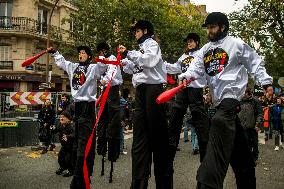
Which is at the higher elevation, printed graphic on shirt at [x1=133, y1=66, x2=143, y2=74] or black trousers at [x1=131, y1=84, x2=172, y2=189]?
printed graphic on shirt at [x1=133, y1=66, x2=143, y2=74]

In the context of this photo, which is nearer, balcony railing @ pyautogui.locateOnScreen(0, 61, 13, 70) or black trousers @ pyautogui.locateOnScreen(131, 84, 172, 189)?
black trousers @ pyautogui.locateOnScreen(131, 84, 172, 189)

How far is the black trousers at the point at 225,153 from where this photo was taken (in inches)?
175

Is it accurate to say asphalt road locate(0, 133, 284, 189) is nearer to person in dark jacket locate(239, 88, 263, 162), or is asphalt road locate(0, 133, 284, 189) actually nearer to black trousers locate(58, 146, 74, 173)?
black trousers locate(58, 146, 74, 173)

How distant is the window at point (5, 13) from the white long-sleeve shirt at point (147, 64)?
31181 mm

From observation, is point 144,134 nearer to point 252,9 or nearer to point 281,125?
point 281,125

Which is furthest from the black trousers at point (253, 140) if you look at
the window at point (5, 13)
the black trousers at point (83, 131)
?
the window at point (5, 13)

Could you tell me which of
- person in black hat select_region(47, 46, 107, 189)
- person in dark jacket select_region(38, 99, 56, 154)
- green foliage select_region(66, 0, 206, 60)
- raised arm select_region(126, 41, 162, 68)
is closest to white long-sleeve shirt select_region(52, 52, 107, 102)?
person in black hat select_region(47, 46, 107, 189)

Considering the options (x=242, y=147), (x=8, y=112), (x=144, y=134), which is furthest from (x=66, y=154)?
(x=8, y=112)

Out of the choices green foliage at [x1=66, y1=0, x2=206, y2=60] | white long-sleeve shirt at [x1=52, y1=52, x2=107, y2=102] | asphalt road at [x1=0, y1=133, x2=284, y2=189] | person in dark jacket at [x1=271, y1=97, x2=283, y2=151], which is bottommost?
asphalt road at [x1=0, y1=133, x2=284, y2=189]

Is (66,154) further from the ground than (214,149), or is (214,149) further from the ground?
(214,149)

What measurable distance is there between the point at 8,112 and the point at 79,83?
1037 centimetres

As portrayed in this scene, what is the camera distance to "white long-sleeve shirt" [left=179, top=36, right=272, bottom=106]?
485 cm

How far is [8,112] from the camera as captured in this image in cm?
1617

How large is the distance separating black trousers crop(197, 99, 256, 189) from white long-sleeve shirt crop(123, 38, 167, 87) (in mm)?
1146
